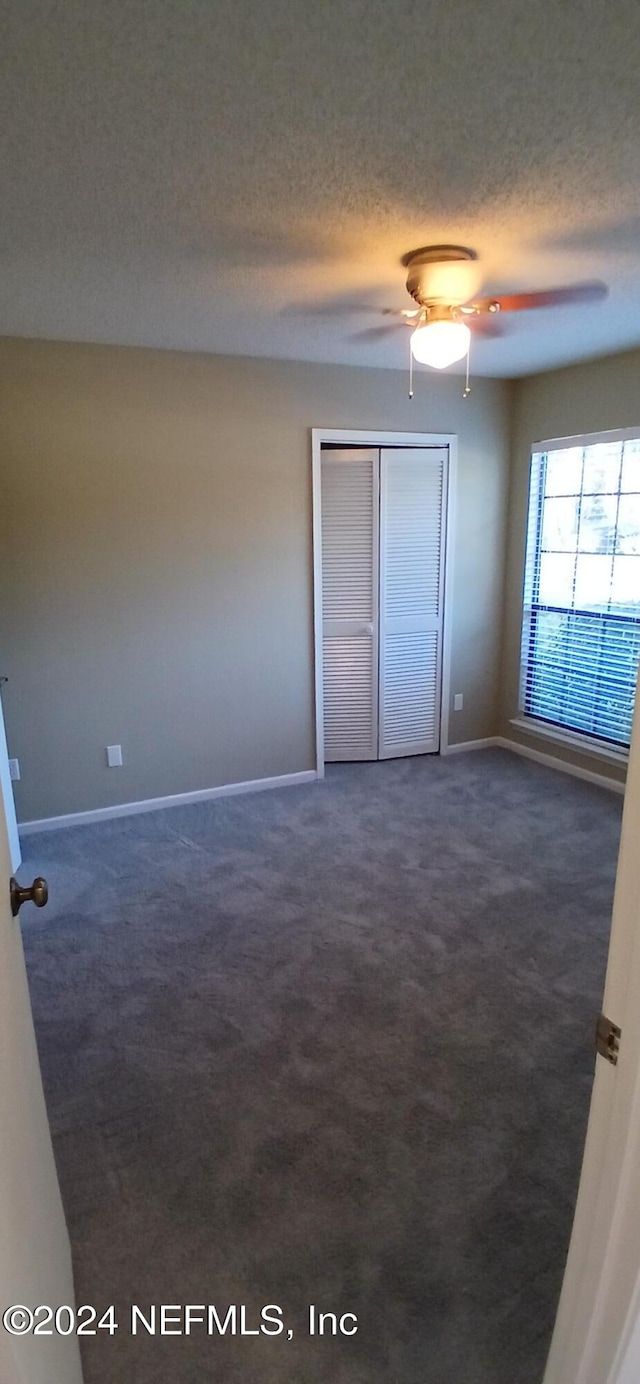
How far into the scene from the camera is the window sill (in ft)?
13.6

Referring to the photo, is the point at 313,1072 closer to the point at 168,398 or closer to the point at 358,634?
the point at 358,634

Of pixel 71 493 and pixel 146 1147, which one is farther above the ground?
pixel 71 493

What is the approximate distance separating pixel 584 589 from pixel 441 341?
90.1 inches

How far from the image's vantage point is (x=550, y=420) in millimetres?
4324

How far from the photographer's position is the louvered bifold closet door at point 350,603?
14.0 ft

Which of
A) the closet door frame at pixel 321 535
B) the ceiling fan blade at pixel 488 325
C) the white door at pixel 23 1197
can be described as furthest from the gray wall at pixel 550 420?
the white door at pixel 23 1197

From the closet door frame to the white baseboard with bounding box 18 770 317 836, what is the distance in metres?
0.24

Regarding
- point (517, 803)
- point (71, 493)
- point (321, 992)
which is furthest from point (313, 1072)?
point (71, 493)

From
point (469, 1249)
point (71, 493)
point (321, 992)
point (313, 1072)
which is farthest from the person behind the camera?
point (71, 493)

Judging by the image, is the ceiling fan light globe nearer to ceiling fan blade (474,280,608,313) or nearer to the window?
ceiling fan blade (474,280,608,313)

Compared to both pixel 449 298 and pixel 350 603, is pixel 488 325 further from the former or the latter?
pixel 350 603

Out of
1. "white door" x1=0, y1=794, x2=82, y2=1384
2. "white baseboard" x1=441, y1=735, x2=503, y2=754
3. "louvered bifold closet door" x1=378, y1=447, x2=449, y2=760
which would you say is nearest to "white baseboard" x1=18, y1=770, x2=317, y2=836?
"louvered bifold closet door" x1=378, y1=447, x2=449, y2=760

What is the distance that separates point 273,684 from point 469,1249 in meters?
3.03

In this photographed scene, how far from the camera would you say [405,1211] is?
1668mm
